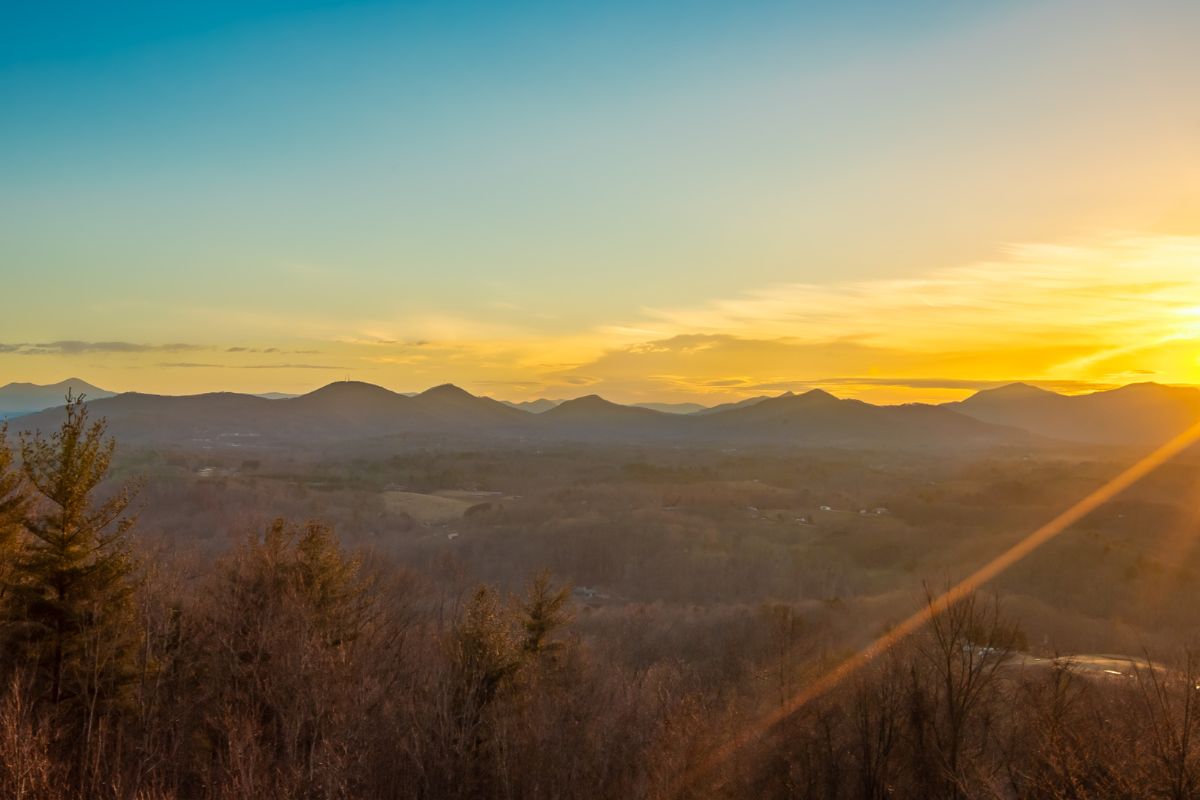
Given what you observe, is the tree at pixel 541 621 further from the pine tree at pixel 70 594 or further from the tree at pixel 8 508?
the tree at pixel 8 508

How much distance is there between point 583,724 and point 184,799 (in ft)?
40.0

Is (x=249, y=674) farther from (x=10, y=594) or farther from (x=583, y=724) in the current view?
(x=583, y=724)

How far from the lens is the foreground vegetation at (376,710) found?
16.7m

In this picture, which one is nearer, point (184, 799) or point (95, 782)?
point (95, 782)

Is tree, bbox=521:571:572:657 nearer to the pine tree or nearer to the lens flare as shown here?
the lens flare

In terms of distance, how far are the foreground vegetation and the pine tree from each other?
0.18 ft

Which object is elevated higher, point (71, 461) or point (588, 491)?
point (71, 461)

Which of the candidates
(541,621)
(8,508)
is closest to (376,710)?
(541,621)

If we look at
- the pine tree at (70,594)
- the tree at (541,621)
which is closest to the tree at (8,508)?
the pine tree at (70,594)

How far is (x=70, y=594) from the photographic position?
17.5 meters

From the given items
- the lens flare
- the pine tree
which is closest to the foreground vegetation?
the pine tree

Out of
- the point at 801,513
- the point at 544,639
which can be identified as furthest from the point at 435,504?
the point at 544,639

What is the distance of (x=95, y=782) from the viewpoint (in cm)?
1573

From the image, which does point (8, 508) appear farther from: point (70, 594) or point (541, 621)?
point (541, 621)
